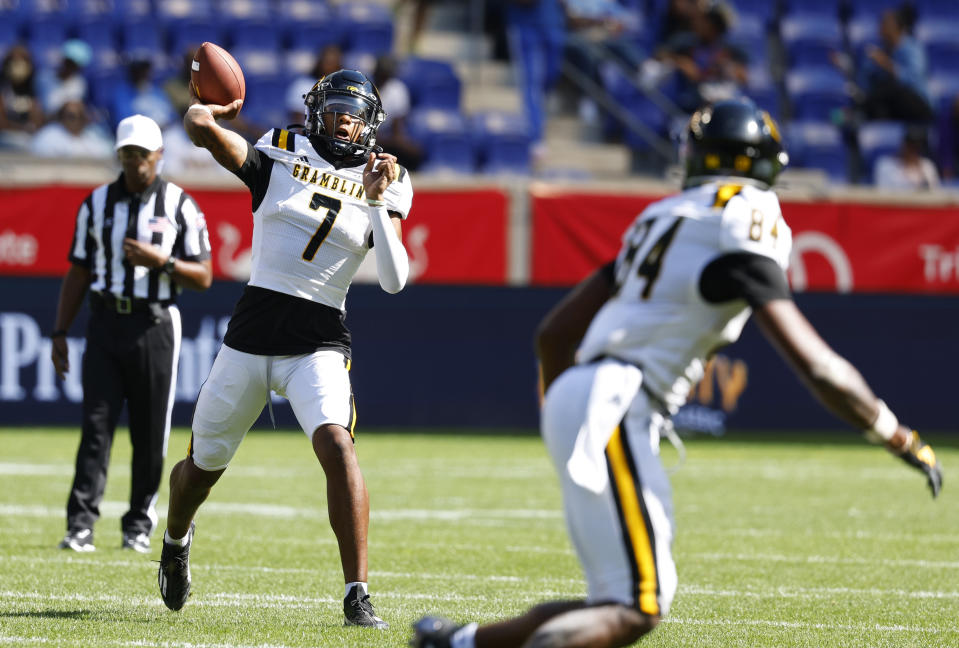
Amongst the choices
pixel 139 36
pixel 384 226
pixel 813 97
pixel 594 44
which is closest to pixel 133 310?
pixel 384 226

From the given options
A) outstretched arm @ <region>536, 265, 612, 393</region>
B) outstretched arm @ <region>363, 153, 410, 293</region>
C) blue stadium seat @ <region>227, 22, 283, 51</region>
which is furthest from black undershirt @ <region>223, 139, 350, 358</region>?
blue stadium seat @ <region>227, 22, 283, 51</region>

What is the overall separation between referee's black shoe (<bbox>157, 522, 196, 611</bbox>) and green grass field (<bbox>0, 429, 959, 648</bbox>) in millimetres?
66

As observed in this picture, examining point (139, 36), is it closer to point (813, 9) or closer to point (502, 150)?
point (502, 150)

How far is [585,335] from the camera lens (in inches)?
162

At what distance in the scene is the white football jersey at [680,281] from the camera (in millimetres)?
3791

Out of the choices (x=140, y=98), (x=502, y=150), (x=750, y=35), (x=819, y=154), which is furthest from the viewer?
(x=750, y=35)

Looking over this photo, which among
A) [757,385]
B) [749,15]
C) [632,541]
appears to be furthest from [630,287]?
[749,15]

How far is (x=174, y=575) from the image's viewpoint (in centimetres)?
551

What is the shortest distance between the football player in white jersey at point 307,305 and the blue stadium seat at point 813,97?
1341 centimetres

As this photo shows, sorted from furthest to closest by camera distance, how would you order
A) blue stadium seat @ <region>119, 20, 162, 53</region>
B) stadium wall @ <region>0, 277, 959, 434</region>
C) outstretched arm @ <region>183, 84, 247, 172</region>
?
blue stadium seat @ <region>119, 20, 162, 53</region> → stadium wall @ <region>0, 277, 959, 434</region> → outstretched arm @ <region>183, 84, 247, 172</region>

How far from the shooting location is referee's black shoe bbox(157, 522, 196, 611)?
5.51m

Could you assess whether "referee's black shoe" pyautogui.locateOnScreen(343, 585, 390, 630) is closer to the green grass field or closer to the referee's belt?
the green grass field

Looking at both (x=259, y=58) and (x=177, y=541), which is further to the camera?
(x=259, y=58)

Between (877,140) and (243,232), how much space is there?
24.1ft
